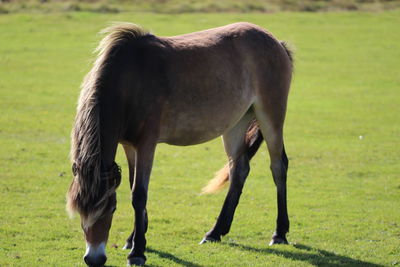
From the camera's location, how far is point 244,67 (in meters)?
8.57

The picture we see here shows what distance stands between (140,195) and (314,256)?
7.12ft

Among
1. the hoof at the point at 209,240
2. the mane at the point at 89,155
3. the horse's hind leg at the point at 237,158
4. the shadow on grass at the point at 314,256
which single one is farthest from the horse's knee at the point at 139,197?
the horse's hind leg at the point at 237,158

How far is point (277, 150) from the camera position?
28.9 ft

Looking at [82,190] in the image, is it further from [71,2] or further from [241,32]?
[71,2]

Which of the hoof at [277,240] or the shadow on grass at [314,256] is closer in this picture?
the shadow on grass at [314,256]

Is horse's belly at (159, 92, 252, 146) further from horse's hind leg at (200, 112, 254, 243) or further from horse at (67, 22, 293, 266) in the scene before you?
horse's hind leg at (200, 112, 254, 243)

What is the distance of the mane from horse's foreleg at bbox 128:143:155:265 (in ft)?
1.52

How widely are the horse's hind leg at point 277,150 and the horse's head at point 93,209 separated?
2.56m

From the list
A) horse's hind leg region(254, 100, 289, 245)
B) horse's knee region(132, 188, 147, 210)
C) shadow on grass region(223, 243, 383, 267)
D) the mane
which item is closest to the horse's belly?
horse's hind leg region(254, 100, 289, 245)

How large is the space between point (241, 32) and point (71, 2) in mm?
27655

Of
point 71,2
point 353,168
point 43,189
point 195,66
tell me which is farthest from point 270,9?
point 195,66

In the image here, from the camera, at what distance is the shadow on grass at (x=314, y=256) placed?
7.75 metres

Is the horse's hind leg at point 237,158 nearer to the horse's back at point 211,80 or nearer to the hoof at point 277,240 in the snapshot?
the horse's back at point 211,80

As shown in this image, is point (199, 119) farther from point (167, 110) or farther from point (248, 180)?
point (248, 180)
